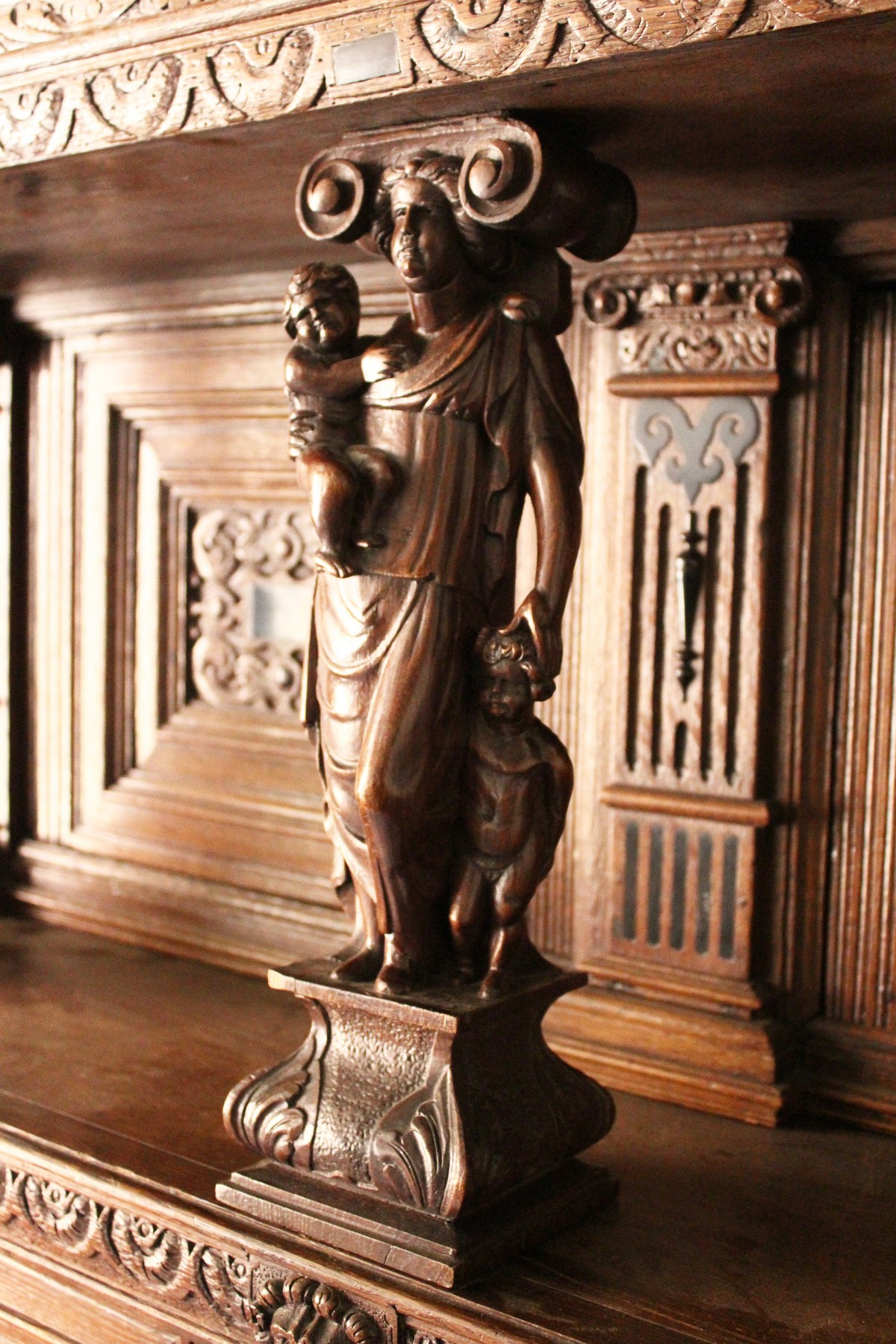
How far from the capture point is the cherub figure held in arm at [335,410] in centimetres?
172

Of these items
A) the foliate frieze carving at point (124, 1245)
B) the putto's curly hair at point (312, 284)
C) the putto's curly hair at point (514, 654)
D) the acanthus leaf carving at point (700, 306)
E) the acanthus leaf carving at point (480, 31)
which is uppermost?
the acanthus leaf carving at point (480, 31)

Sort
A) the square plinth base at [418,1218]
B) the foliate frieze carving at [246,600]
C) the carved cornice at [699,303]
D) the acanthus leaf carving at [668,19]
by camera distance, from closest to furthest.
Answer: the acanthus leaf carving at [668,19] < the square plinth base at [418,1218] < the carved cornice at [699,303] < the foliate frieze carving at [246,600]

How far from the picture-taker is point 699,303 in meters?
2.29

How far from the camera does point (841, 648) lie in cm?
232

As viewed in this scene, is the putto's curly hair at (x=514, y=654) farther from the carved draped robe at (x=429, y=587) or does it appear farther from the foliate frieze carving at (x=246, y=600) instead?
the foliate frieze carving at (x=246, y=600)

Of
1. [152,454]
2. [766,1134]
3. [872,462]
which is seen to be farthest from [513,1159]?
[152,454]

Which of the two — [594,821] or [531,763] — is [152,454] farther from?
[531,763]

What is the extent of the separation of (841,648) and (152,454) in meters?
1.56

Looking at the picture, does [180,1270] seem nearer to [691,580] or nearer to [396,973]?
[396,973]

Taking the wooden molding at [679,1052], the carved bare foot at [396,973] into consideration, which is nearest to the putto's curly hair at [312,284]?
the carved bare foot at [396,973]

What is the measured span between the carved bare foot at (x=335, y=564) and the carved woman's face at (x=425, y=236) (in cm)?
34

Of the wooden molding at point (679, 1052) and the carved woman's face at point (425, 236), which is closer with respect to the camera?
the carved woman's face at point (425, 236)

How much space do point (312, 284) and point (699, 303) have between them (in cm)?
74

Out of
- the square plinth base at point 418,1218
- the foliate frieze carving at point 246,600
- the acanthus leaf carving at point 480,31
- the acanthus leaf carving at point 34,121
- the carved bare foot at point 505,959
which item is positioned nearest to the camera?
the acanthus leaf carving at point 480,31
